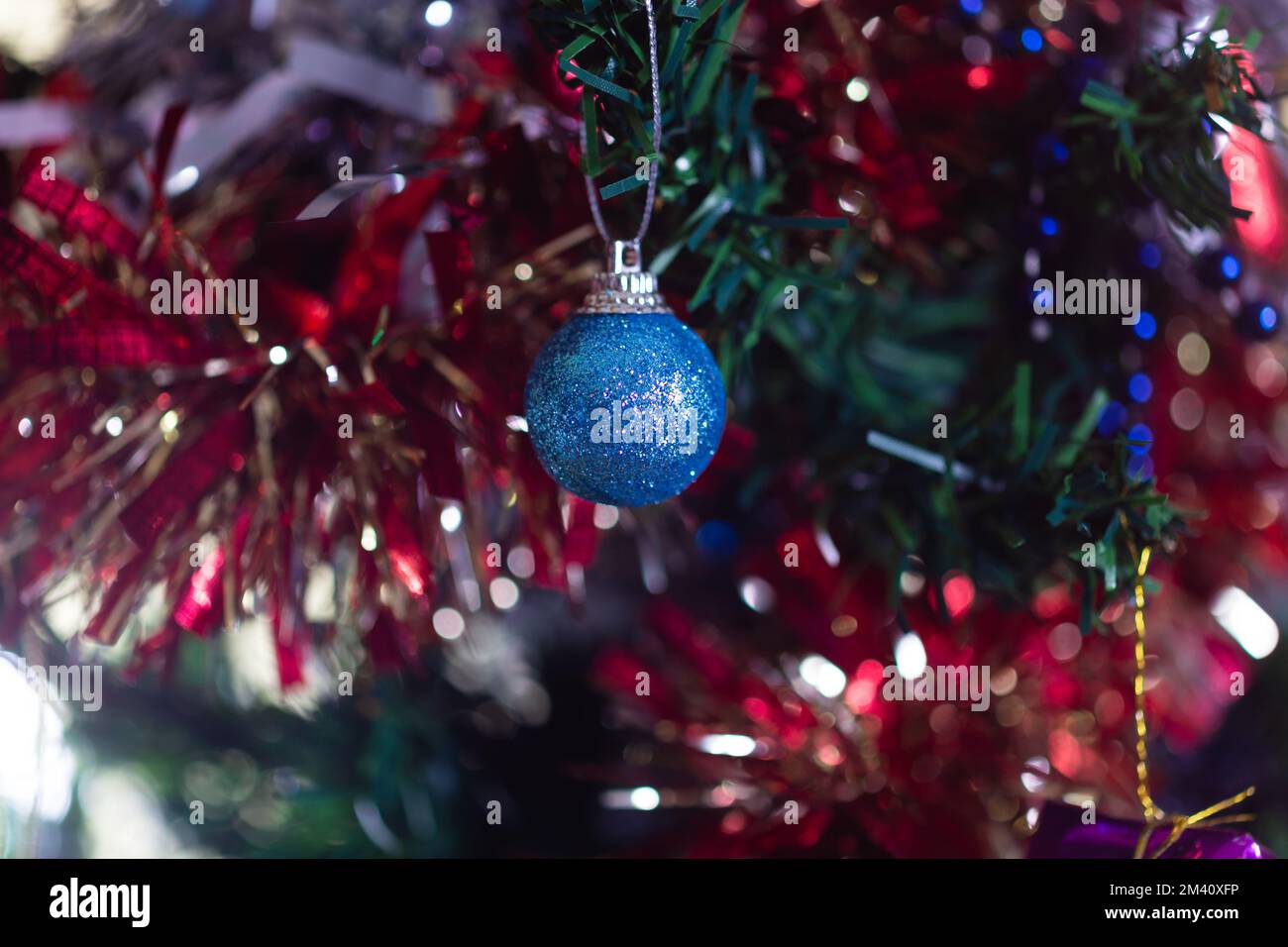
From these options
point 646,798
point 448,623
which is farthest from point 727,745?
point 448,623

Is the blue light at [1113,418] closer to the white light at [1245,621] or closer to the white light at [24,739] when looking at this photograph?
the white light at [1245,621]

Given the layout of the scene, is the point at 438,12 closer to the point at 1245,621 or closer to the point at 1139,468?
the point at 1139,468

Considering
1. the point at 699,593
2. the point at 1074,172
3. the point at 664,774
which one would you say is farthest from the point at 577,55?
the point at 664,774

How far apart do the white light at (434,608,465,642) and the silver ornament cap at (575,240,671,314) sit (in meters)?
0.21

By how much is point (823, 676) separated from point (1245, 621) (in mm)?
247

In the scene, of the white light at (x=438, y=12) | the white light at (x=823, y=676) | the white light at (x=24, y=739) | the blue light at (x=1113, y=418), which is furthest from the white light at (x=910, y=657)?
the white light at (x=24, y=739)

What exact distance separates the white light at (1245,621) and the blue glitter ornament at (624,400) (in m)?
0.37

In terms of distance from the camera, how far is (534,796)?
0.59 meters

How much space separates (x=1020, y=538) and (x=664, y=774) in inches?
13.1

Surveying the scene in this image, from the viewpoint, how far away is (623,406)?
0.31m

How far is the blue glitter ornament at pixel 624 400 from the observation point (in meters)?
0.31
